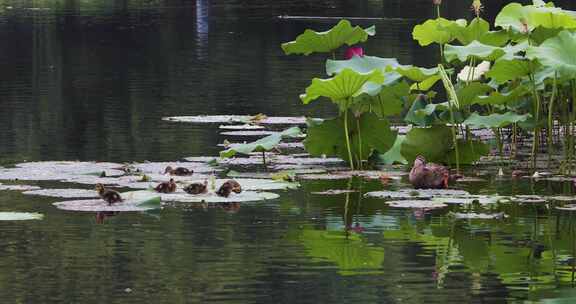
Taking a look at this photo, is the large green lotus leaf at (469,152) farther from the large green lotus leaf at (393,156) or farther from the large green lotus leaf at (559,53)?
the large green lotus leaf at (559,53)

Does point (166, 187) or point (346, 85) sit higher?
point (346, 85)

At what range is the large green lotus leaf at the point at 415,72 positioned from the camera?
10898mm

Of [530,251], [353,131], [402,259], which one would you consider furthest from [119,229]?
[353,131]

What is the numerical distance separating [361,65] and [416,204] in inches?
76.5

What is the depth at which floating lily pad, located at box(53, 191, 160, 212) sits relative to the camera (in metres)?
8.88

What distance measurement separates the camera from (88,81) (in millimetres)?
18875

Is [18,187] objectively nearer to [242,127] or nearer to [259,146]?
[259,146]

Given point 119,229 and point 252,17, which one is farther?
point 252,17

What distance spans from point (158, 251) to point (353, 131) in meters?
3.57

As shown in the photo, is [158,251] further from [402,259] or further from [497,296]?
[497,296]

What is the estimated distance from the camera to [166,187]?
941 cm

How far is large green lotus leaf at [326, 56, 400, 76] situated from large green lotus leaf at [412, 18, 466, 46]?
541 mm

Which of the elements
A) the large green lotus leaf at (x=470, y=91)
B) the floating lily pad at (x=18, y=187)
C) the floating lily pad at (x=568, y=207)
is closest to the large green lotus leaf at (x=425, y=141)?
the large green lotus leaf at (x=470, y=91)

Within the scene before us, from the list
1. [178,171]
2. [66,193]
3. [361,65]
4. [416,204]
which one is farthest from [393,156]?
[66,193]
